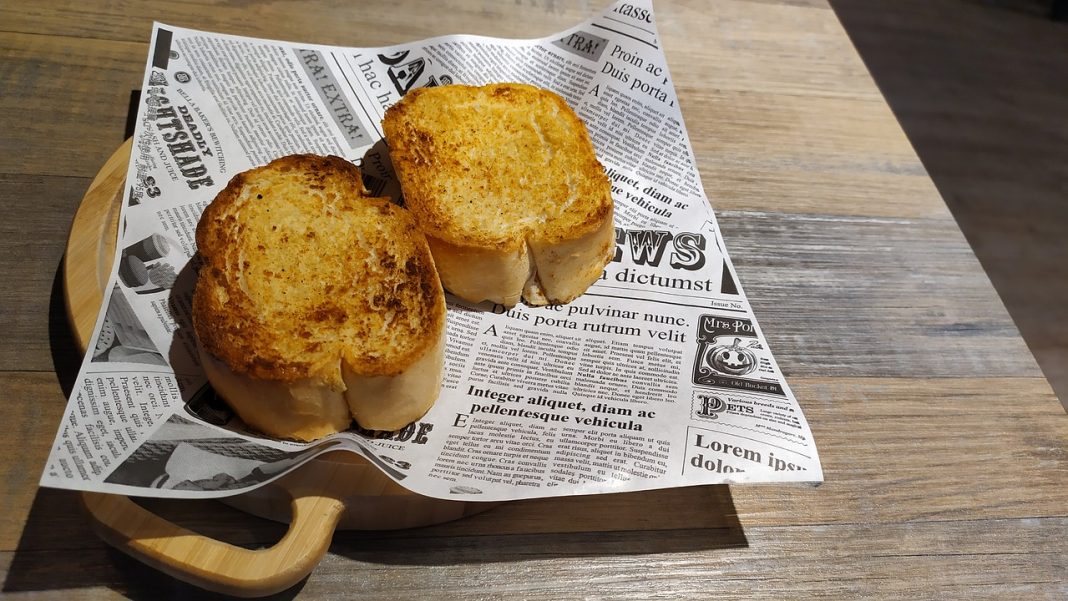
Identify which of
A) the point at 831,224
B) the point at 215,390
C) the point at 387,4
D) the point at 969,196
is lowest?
the point at 969,196

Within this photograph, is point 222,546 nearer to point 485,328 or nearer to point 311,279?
point 311,279

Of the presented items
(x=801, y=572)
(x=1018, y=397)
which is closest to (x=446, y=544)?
(x=801, y=572)

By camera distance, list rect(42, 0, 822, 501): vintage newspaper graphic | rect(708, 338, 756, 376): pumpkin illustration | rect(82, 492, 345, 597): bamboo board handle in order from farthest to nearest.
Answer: rect(708, 338, 756, 376): pumpkin illustration
rect(42, 0, 822, 501): vintage newspaper graphic
rect(82, 492, 345, 597): bamboo board handle

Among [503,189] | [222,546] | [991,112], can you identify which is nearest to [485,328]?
[503,189]

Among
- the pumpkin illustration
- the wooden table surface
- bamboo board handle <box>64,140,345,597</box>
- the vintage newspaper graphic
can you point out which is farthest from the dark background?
bamboo board handle <box>64,140,345,597</box>

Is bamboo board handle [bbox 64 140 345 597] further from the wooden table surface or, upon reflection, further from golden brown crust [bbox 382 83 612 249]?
golden brown crust [bbox 382 83 612 249]

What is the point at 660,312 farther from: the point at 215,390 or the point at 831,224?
the point at 215,390

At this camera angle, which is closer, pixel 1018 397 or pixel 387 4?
pixel 1018 397
